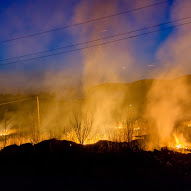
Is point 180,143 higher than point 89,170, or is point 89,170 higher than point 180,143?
point 180,143

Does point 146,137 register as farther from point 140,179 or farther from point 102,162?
point 140,179

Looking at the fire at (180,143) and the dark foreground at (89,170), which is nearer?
the dark foreground at (89,170)

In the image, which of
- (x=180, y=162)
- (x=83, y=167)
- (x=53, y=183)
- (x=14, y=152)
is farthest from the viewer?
(x=14, y=152)

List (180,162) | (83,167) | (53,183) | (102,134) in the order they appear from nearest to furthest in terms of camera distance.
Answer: (53,183) → (83,167) → (180,162) → (102,134)

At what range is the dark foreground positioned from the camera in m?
4.53

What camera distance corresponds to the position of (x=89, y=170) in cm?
561

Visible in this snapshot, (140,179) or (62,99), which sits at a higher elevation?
(62,99)

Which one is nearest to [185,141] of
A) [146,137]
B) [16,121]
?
[146,137]

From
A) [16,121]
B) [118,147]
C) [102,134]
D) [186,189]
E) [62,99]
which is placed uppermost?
[62,99]

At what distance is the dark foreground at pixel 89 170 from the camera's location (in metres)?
4.53

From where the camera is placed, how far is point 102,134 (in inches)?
429

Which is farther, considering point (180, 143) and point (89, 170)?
point (180, 143)

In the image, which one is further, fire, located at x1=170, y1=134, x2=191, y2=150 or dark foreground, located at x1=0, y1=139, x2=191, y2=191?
fire, located at x1=170, y1=134, x2=191, y2=150

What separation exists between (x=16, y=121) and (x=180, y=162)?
25744mm
